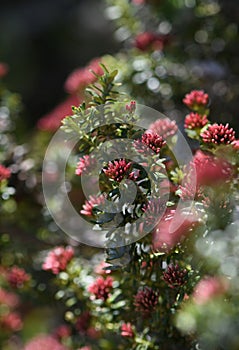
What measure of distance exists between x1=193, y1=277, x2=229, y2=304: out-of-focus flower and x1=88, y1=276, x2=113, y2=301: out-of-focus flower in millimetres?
217

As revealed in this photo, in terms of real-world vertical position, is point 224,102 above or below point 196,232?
above

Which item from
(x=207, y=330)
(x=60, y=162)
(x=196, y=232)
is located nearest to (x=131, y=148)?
(x=196, y=232)

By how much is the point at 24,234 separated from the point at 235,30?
0.88 m

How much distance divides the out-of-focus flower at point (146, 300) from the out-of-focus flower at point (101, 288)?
8 centimetres

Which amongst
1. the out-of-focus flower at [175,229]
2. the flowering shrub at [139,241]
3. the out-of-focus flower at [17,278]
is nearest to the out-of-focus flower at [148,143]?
the flowering shrub at [139,241]

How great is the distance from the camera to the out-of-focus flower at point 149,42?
168 cm

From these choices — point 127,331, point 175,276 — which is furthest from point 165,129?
point 127,331

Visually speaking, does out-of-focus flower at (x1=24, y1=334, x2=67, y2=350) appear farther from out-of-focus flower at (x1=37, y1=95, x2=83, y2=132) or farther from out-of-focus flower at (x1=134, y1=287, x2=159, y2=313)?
out-of-focus flower at (x1=37, y1=95, x2=83, y2=132)

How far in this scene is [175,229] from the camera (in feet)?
3.37

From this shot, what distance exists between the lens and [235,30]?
1727mm

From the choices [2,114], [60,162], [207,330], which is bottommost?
[207,330]

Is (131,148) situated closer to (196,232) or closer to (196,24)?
(196,232)

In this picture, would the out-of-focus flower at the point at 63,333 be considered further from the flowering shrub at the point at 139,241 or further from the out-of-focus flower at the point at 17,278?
the out-of-focus flower at the point at 17,278

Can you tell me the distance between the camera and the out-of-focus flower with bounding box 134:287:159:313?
1104 mm
